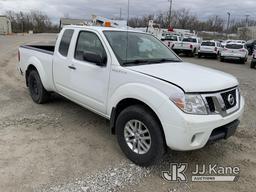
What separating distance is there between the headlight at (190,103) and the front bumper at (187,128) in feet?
0.19

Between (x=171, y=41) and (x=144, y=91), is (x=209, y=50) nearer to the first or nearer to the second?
(x=171, y=41)

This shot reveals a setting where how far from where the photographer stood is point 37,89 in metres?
5.84

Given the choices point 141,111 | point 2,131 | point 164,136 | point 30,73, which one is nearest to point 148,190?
point 164,136

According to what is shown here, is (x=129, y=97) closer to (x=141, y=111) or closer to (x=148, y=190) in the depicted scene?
(x=141, y=111)

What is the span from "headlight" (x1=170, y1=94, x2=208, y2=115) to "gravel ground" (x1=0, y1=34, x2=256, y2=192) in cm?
98

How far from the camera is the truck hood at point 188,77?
3049 mm

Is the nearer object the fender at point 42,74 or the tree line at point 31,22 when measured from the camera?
the fender at point 42,74

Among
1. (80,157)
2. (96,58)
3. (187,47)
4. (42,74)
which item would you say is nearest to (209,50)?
(187,47)

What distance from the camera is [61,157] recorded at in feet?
12.0

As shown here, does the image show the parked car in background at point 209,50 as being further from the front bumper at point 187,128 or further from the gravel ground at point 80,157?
the front bumper at point 187,128

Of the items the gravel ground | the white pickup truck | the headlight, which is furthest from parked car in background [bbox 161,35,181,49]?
the headlight

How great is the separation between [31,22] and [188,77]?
297ft

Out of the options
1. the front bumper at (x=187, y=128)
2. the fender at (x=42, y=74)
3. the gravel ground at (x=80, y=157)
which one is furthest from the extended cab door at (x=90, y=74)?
the front bumper at (x=187, y=128)

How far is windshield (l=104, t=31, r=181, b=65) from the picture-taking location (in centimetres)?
388
